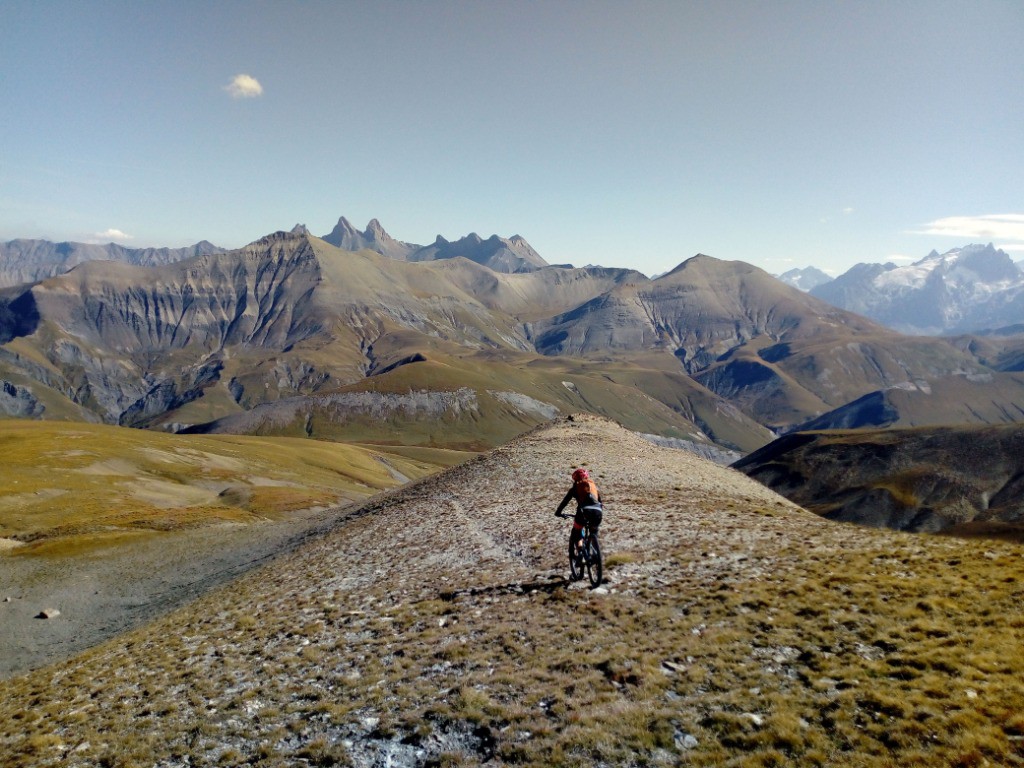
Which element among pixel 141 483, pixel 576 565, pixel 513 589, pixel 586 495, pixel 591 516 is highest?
pixel 586 495

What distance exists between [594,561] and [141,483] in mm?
105840

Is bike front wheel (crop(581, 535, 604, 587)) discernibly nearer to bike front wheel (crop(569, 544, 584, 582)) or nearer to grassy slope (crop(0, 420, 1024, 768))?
bike front wheel (crop(569, 544, 584, 582))

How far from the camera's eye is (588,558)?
20.0 meters

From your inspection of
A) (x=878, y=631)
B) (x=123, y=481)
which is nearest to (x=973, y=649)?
(x=878, y=631)

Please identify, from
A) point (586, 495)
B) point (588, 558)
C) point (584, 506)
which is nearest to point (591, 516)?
point (584, 506)

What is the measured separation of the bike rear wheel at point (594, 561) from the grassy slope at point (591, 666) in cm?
72

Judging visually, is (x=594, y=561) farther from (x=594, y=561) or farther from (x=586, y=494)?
(x=586, y=494)

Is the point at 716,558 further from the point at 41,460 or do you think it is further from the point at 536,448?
the point at 41,460

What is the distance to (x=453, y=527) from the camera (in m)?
33.5

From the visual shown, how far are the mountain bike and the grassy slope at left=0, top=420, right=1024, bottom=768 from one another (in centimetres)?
83

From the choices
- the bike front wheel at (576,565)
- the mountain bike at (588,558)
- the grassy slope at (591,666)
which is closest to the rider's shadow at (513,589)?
the grassy slope at (591,666)

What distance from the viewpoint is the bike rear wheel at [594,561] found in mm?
19469

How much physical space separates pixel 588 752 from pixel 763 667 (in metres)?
4.92

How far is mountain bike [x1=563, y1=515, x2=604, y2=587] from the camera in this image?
19.6 meters
